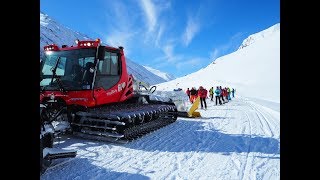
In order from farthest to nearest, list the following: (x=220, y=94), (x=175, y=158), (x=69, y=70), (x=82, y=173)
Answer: (x=220, y=94), (x=69, y=70), (x=175, y=158), (x=82, y=173)

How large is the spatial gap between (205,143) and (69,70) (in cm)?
398

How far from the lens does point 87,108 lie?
797 centimetres

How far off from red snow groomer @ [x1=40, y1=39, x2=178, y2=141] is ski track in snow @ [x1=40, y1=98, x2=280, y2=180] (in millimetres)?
368

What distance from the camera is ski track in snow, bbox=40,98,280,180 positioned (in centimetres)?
505

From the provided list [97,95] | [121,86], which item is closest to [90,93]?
[97,95]

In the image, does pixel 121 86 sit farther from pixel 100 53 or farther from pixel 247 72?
pixel 247 72

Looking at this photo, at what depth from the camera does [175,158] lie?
6.12 m

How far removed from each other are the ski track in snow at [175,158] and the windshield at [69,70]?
1421 mm

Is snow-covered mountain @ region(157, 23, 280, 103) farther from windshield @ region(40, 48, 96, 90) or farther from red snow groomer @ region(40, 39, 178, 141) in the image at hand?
windshield @ region(40, 48, 96, 90)
